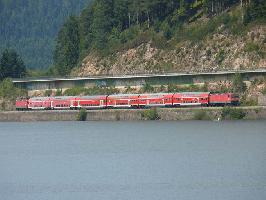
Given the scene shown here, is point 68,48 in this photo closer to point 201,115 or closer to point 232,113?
point 201,115

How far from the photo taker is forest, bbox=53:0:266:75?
138375mm

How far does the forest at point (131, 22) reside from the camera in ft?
454

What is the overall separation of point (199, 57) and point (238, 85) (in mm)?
14238

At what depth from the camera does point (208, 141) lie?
8594 centimetres

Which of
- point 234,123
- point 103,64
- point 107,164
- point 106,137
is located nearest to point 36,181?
point 107,164

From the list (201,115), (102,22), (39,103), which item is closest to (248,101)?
A: (201,115)

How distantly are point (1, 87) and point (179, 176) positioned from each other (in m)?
87.3

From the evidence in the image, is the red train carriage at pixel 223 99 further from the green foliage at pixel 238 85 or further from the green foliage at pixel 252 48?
the green foliage at pixel 252 48

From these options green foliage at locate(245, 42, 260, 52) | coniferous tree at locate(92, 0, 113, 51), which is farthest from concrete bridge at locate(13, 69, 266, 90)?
coniferous tree at locate(92, 0, 113, 51)

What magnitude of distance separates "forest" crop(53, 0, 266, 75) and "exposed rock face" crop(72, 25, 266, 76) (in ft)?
5.70

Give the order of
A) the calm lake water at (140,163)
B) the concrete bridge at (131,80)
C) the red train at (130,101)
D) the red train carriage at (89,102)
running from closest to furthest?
the calm lake water at (140,163) → the red train at (130,101) → the concrete bridge at (131,80) → the red train carriage at (89,102)

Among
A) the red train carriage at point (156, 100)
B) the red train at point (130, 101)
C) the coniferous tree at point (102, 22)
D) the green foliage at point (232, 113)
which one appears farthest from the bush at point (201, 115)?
the coniferous tree at point (102, 22)

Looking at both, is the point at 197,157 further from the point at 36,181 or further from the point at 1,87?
the point at 1,87

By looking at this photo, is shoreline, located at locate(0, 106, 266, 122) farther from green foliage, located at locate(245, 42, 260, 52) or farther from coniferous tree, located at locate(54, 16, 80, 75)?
coniferous tree, located at locate(54, 16, 80, 75)
